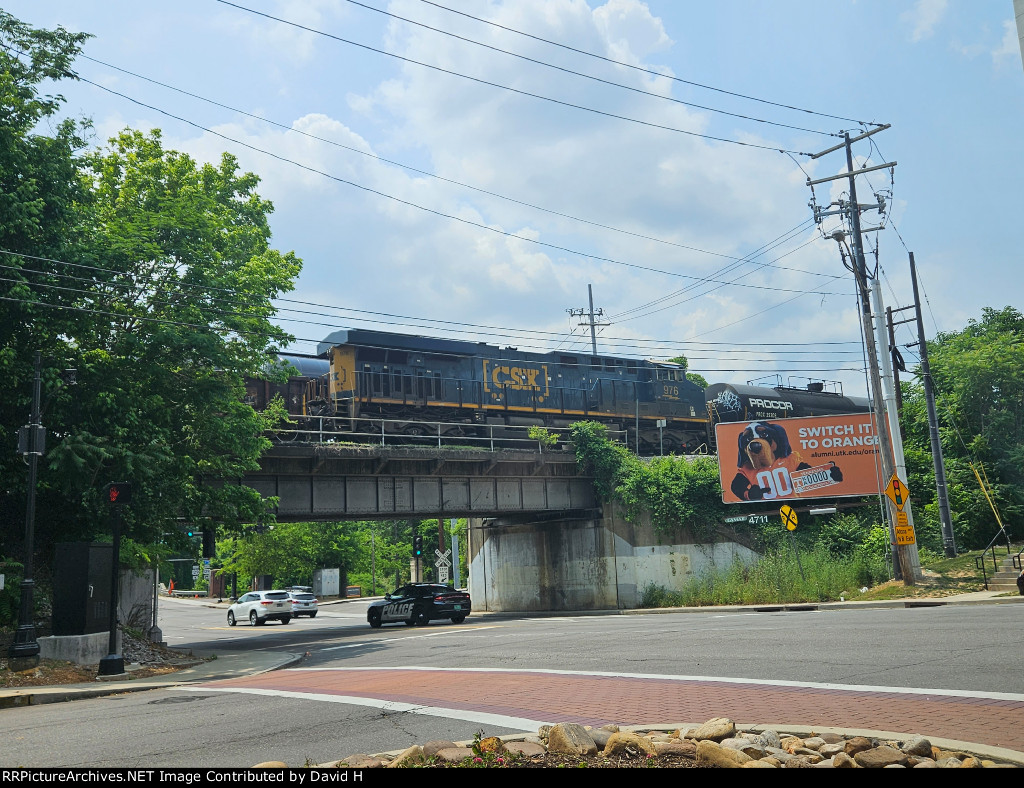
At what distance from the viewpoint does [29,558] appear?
16094mm

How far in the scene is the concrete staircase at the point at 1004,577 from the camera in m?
23.9

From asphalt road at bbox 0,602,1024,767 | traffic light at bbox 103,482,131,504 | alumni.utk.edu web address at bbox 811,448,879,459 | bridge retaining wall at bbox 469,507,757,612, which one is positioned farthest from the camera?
bridge retaining wall at bbox 469,507,757,612

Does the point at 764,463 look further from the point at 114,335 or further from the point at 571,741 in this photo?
the point at 571,741

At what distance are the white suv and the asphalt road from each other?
24475 mm

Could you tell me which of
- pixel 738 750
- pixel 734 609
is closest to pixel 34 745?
pixel 738 750

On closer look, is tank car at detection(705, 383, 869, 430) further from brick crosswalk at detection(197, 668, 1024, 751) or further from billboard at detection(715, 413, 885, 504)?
brick crosswalk at detection(197, 668, 1024, 751)

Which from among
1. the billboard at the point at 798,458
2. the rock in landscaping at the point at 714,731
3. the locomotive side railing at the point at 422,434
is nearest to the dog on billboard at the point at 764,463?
the billboard at the point at 798,458

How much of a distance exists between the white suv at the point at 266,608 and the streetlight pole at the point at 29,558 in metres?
25.4

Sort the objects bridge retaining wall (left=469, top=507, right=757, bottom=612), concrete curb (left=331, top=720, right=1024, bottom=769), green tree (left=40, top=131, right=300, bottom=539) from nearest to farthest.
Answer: concrete curb (left=331, top=720, right=1024, bottom=769) → green tree (left=40, top=131, right=300, bottom=539) → bridge retaining wall (left=469, top=507, right=757, bottom=612)

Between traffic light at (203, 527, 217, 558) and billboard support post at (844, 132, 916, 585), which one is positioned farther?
billboard support post at (844, 132, 916, 585)

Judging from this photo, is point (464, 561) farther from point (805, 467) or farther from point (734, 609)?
point (734, 609)

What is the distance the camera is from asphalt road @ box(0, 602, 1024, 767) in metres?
7.55

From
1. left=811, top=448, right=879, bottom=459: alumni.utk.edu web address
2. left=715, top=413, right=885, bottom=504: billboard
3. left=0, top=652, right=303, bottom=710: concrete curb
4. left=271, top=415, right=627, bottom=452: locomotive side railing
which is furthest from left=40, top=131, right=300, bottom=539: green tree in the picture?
left=811, top=448, right=879, bottom=459: alumni.utk.edu web address

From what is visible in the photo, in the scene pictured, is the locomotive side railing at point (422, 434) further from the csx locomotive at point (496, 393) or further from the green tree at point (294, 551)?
the green tree at point (294, 551)
